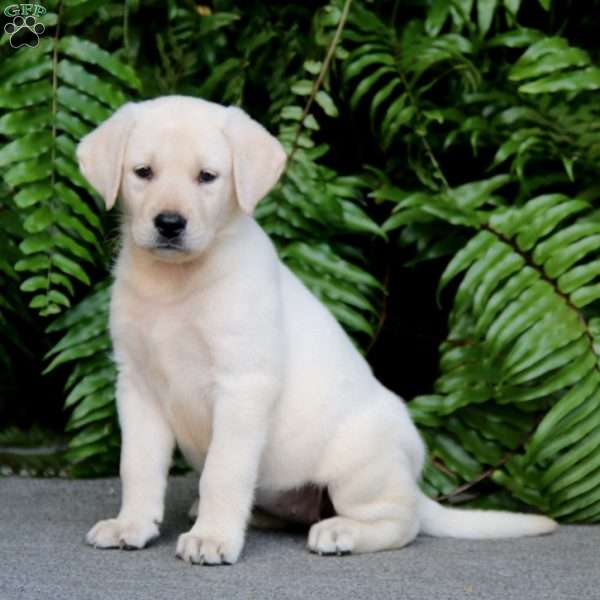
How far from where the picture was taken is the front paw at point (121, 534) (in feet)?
11.0

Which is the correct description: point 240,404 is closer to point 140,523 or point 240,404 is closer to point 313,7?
point 140,523

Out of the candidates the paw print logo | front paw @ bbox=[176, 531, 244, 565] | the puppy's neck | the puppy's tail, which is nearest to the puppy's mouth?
the puppy's neck

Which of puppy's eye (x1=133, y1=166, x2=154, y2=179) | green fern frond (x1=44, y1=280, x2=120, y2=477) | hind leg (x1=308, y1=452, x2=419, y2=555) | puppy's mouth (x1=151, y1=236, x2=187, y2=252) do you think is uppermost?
puppy's eye (x1=133, y1=166, x2=154, y2=179)

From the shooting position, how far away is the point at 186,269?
3506 millimetres

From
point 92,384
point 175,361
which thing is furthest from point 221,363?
point 92,384

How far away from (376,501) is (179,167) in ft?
3.73

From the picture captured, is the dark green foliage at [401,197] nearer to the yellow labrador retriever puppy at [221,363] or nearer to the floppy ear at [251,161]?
the yellow labrador retriever puppy at [221,363]

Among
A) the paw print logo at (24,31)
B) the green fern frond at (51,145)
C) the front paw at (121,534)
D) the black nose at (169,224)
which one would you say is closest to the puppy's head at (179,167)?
the black nose at (169,224)

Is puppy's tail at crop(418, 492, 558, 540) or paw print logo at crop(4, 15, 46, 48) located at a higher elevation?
paw print logo at crop(4, 15, 46, 48)

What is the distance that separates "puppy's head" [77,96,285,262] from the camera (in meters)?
3.29

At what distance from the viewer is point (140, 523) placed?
11.2 feet

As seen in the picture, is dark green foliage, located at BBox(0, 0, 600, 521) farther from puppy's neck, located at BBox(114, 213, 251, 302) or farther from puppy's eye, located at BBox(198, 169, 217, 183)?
puppy's eye, located at BBox(198, 169, 217, 183)

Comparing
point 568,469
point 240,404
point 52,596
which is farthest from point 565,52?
point 52,596

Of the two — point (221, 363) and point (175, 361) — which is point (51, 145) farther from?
point (221, 363)
